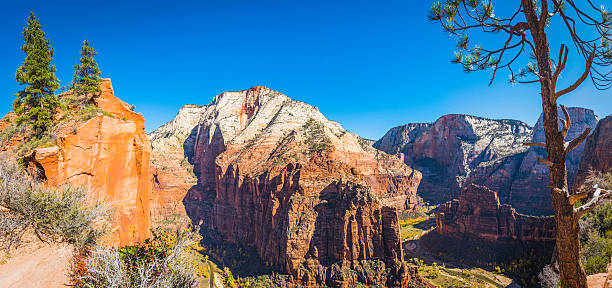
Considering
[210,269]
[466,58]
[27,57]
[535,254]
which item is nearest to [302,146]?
[210,269]

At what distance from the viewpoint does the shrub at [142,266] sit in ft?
24.2

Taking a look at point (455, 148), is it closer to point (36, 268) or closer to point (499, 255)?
point (499, 255)

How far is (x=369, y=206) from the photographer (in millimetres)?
46469

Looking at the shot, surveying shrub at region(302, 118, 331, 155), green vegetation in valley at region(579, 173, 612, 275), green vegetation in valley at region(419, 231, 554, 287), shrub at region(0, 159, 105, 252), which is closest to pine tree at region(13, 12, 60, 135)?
shrub at region(0, 159, 105, 252)

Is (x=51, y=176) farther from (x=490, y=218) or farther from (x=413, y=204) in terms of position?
(x=413, y=204)

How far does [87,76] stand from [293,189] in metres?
41.8

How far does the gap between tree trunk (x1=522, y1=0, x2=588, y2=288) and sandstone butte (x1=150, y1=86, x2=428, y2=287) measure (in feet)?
133

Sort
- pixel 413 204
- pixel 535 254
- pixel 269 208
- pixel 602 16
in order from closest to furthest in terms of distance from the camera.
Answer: pixel 602 16 < pixel 535 254 < pixel 269 208 < pixel 413 204

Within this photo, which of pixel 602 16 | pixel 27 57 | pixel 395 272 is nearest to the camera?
pixel 602 16

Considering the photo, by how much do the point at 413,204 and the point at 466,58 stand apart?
107 metres

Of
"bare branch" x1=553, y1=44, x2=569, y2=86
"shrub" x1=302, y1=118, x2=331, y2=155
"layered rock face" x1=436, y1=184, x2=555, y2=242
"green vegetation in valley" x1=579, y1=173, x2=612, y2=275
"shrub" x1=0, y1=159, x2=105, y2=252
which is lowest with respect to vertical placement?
"layered rock face" x1=436, y1=184, x2=555, y2=242

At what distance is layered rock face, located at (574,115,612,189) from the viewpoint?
45.0 m

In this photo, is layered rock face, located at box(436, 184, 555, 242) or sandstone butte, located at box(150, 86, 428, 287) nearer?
sandstone butte, located at box(150, 86, 428, 287)

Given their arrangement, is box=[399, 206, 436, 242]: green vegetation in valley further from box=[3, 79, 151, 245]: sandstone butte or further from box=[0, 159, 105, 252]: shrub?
box=[0, 159, 105, 252]: shrub
